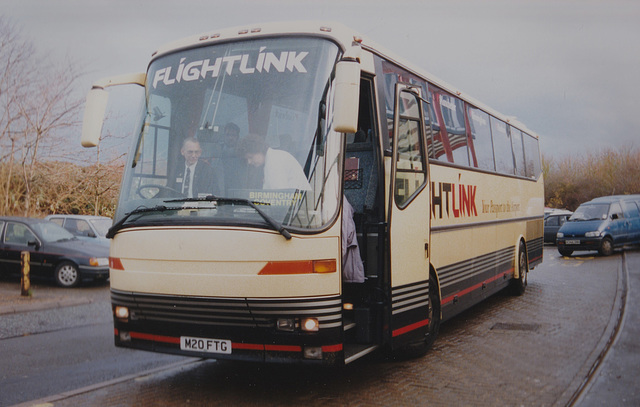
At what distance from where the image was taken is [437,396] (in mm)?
6305

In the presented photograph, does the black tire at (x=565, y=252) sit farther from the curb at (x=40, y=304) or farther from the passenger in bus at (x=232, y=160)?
the passenger in bus at (x=232, y=160)

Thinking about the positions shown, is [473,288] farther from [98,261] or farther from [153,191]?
[98,261]

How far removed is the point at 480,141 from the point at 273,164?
237 inches

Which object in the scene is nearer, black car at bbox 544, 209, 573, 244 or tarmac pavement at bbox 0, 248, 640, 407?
tarmac pavement at bbox 0, 248, 640, 407

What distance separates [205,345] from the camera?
19.1ft

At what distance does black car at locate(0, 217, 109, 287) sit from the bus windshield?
979cm

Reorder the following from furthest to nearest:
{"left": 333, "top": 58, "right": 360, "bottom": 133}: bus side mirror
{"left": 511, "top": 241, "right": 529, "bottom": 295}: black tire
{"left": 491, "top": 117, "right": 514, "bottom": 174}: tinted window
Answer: {"left": 511, "top": 241, "right": 529, "bottom": 295}: black tire → {"left": 491, "top": 117, "right": 514, "bottom": 174}: tinted window → {"left": 333, "top": 58, "right": 360, "bottom": 133}: bus side mirror

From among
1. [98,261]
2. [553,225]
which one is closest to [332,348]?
[98,261]

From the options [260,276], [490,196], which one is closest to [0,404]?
[260,276]

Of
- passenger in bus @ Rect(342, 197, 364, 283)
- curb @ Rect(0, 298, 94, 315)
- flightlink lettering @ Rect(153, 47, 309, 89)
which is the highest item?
flightlink lettering @ Rect(153, 47, 309, 89)

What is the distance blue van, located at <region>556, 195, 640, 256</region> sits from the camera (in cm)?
2358

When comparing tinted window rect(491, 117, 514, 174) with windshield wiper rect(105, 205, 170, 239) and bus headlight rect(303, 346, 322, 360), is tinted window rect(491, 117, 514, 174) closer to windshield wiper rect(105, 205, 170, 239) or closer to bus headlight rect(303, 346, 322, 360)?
bus headlight rect(303, 346, 322, 360)

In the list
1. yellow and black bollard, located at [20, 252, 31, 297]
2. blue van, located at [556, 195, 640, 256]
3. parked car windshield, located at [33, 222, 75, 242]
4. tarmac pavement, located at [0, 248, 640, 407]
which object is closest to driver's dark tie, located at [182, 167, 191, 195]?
tarmac pavement, located at [0, 248, 640, 407]

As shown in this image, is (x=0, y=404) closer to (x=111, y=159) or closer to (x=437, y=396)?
(x=437, y=396)
